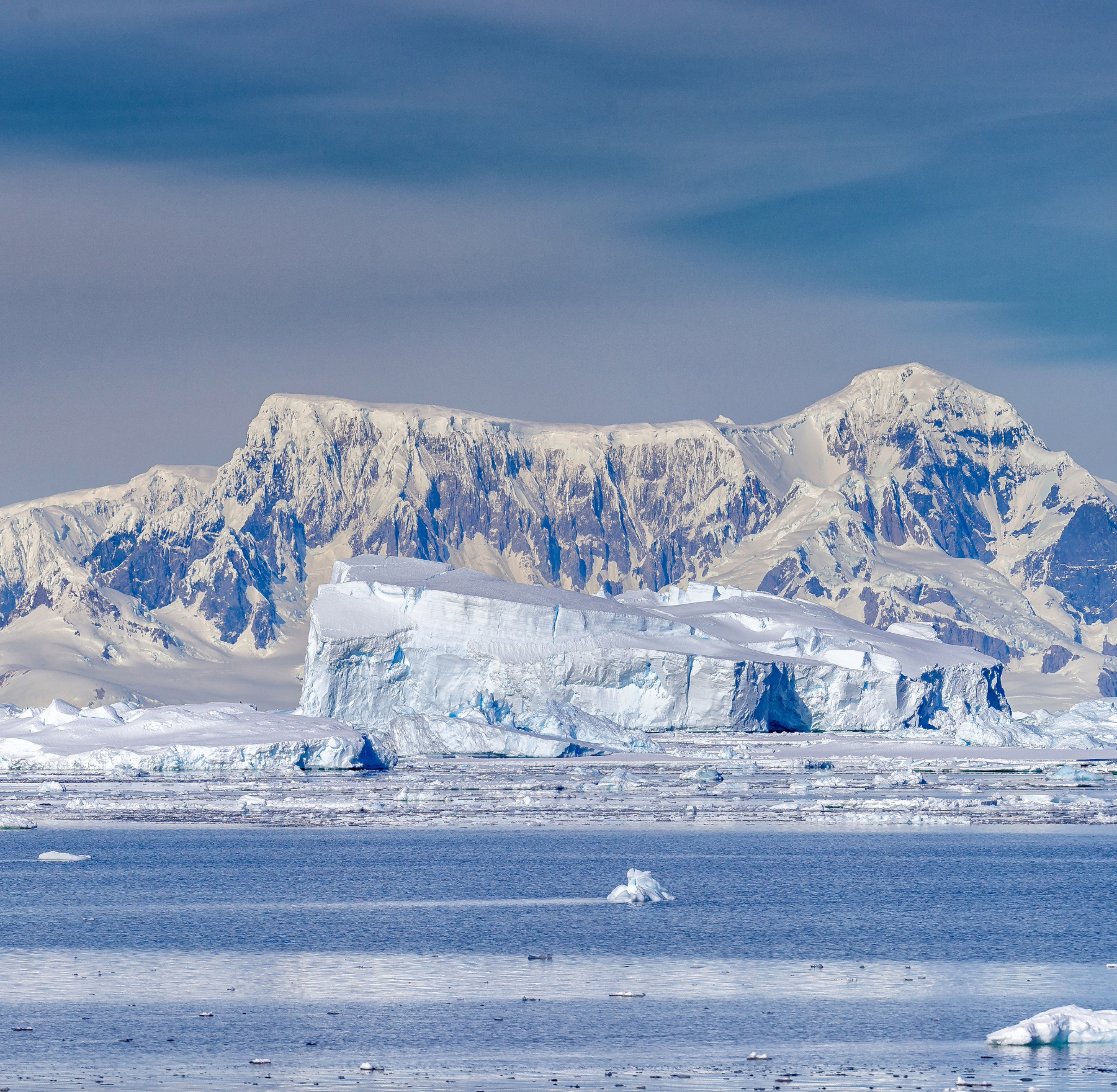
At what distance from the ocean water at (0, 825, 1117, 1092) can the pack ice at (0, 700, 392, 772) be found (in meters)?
33.1

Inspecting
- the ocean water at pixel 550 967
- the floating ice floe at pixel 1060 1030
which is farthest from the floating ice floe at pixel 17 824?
the floating ice floe at pixel 1060 1030

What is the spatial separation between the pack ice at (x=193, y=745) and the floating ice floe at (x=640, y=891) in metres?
47.7

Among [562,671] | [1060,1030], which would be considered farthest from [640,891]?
[562,671]

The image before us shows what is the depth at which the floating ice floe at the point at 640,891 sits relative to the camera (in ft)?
128

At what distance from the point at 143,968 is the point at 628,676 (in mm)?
90122

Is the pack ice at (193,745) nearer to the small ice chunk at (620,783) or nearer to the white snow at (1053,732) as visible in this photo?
the small ice chunk at (620,783)

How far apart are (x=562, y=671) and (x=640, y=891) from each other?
7995 centimetres

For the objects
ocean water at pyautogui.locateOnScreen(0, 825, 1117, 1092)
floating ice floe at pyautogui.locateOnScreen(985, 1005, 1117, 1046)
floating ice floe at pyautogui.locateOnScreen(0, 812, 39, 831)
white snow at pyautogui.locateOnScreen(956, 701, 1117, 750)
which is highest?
white snow at pyautogui.locateOnScreen(956, 701, 1117, 750)

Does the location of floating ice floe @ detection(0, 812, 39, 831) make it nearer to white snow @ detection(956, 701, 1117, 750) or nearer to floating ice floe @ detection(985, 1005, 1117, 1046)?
floating ice floe @ detection(985, 1005, 1117, 1046)

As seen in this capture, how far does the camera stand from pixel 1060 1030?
77.0 ft

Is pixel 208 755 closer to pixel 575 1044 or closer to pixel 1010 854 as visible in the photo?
pixel 1010 854

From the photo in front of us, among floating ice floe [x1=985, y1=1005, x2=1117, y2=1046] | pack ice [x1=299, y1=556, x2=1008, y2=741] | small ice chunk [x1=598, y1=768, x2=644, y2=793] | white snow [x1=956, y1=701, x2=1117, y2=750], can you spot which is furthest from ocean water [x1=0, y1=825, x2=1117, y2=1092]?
pack ice [x1=299, y1=556, x2=1008, y2=741]

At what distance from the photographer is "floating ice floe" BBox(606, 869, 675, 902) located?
39.1 meters

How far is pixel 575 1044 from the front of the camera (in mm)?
24156
